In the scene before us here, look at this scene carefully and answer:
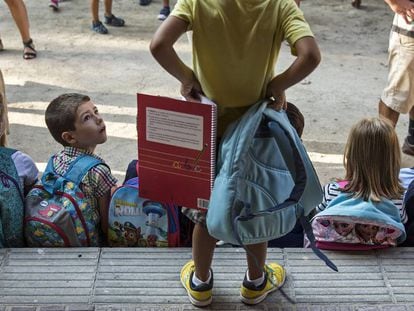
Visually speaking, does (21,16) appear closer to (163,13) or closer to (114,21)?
(114,21)

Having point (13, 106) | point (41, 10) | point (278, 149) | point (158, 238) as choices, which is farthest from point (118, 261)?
point (41, 10)

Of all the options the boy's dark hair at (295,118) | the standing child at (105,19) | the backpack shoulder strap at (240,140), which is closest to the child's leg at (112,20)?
the standing child at (105,19)

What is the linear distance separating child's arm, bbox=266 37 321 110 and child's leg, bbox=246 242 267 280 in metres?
0.56

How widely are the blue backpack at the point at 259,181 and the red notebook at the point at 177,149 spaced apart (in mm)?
70

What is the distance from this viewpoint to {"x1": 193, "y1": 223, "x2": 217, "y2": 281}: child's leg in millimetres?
2350

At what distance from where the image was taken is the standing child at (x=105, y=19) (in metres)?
6.70

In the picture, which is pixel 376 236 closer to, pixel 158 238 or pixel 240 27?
pixel 158 238

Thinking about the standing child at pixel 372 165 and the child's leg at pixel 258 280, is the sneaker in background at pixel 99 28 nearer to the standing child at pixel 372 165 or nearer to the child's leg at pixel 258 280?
the standing child at pixel 372 165

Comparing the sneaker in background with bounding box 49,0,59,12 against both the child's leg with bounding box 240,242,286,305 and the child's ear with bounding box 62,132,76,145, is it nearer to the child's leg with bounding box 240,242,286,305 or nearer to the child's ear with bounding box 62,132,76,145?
the child's ear with bounding box 62,132,76,145

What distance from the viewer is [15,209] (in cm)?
267

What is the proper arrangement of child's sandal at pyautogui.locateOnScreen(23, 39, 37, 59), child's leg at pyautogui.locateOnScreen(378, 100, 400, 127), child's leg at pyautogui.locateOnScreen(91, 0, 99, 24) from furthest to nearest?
child's leg at pyautogui.locateOnScreen(91, 0, 99, 24) → child's sandal at pyautogui.locateOnScreen(23, 39, 37, 59) → child's leg at pyautogui.locateOnScreen(378, 100, 400, 127)

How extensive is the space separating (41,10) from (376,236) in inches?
228

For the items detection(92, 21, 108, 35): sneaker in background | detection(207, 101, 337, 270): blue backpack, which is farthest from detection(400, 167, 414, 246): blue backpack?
detection(92, 21, 108, 35): sneaker in background

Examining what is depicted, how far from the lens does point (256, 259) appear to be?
7.61 feet
